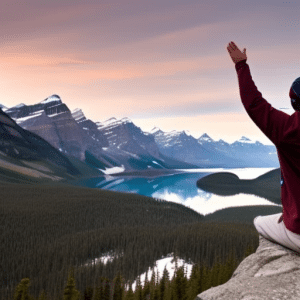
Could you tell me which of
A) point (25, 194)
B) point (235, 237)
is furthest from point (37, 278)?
point (25, 194)

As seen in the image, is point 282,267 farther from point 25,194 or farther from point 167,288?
point 25,194

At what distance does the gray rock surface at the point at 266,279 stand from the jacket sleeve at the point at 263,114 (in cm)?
221

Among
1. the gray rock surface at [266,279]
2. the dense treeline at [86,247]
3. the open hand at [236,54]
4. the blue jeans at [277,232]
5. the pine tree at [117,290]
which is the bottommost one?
the dense treeline at [86,247]

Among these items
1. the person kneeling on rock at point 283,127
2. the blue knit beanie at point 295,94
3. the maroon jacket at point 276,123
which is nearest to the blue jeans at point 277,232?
the person kneeling on rock at point 283,127

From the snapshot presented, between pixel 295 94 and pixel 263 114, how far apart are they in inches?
30.8

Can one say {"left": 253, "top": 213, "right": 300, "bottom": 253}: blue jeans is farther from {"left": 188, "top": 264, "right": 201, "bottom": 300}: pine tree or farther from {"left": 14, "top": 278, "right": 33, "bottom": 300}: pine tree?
{"left": 14, "top": 278, "right": 33, "bottom": 300}: pine tree

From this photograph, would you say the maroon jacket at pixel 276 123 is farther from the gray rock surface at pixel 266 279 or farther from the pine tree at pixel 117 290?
the pine tree at pixel 117 290

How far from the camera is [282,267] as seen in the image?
17.7 ft

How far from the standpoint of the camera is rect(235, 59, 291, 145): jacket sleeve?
421cm

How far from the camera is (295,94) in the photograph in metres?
4.58

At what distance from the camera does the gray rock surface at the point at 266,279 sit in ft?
15.2

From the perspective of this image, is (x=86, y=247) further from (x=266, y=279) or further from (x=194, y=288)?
(x=266, y=279)

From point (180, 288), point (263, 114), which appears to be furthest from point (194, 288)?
point (263, 114)

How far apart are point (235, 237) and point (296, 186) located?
27548mm
